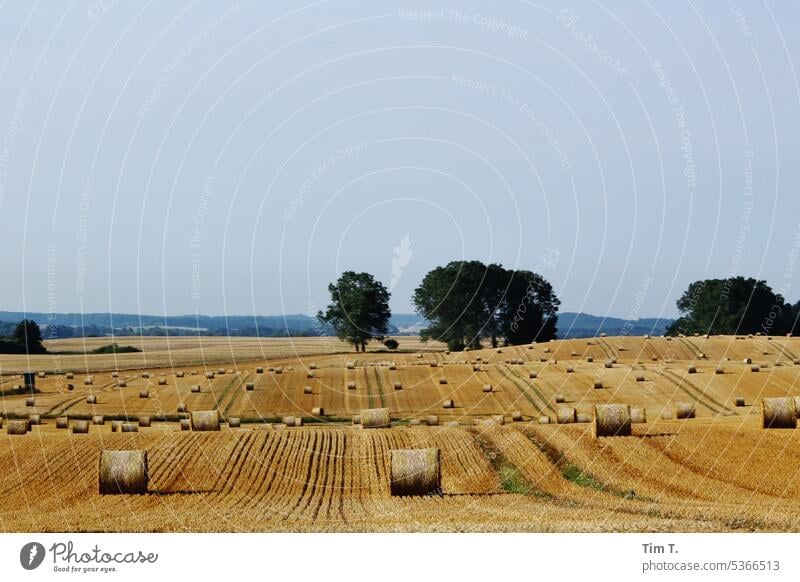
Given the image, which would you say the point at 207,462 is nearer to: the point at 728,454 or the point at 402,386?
the point at 728,454

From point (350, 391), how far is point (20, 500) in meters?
37.5

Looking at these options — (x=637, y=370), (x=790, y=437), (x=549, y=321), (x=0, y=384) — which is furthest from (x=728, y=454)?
(x=549, y=321)

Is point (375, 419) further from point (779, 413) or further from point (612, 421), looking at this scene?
point (779, 413)

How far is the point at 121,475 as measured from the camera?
109ft

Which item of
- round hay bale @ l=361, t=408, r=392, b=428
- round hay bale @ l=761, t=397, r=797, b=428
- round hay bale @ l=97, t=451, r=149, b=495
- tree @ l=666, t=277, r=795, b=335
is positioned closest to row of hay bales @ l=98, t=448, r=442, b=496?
round hay bale @ l=97, t=451, r=149, b=495

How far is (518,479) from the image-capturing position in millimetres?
36062

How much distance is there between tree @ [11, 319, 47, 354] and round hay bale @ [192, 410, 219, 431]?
5721 centimetres

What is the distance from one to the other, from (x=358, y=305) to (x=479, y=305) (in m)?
38.5

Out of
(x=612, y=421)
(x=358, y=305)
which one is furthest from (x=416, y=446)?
(x=358, y=305)

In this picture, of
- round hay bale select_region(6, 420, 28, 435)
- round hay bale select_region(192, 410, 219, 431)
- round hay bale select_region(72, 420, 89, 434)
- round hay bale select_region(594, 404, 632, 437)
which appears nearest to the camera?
round hay bale select_region(594, 404, 632, 437)

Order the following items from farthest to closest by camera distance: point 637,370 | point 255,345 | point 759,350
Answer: point 255,345 → point 759,350 → point 637,370

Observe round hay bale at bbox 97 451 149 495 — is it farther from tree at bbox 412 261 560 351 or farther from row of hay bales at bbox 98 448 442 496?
tree at bbox 412 261 560 351

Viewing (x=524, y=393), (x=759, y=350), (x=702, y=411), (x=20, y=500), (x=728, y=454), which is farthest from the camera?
(x=759, y=350)

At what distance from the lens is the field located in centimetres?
2767
